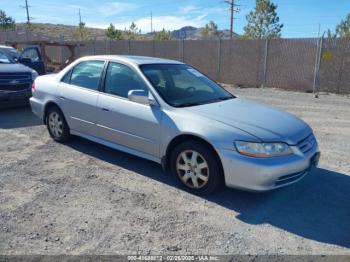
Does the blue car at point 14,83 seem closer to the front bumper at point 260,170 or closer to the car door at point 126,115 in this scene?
the car door at point 126,115

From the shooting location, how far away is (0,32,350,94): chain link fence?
42.9 ft

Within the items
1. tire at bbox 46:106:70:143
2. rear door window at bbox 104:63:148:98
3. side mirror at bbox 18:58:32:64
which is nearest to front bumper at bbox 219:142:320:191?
rear door window at bbox 104:63:148:98

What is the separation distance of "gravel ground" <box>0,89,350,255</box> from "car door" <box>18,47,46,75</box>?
600 cm

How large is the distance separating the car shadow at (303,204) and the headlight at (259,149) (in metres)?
0.66

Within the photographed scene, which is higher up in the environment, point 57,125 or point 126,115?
point 126,115

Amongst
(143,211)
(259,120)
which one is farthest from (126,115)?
(259,120)

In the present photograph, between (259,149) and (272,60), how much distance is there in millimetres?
12062

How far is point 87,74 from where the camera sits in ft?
17.4

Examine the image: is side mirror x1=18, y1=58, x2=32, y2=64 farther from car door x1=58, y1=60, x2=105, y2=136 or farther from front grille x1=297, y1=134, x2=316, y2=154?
front grille x1=297, y1=134, x2=316, y2=154

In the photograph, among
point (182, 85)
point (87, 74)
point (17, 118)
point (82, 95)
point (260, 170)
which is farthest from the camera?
point (17, 118)

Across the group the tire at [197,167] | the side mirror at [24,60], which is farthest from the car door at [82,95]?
the side mirror at [24,60]

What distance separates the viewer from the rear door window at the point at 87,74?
511cm

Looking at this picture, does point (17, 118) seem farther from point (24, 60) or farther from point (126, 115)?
point (126, 115)

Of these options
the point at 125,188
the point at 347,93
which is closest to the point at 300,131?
the point at 125,188
